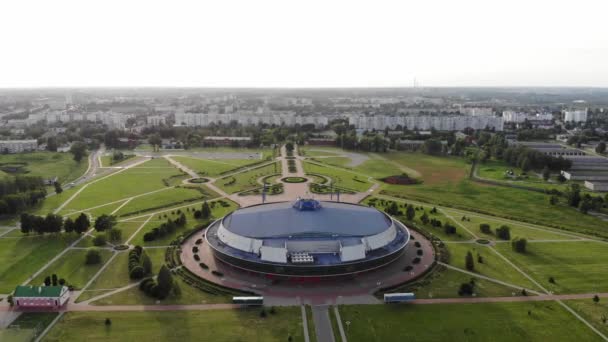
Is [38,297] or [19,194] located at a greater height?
[19,194]

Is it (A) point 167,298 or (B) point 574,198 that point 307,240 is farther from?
(B) point 574,198

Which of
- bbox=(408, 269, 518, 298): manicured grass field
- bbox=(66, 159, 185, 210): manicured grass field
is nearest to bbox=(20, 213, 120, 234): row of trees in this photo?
bbox=(66, 159, 185, 210): manicured grass field

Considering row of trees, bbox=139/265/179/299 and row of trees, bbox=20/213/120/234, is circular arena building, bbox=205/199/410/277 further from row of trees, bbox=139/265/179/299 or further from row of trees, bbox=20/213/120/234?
row of trees, bbox=20/213/120/234

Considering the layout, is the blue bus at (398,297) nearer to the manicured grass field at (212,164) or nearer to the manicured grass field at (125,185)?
the manicured grass field at (125,185)

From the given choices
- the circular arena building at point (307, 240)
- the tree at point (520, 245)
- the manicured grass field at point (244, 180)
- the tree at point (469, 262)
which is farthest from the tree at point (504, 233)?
the manicured grass field at point (244, 180)

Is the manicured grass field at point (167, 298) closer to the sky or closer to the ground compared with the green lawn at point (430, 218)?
closer to the ground

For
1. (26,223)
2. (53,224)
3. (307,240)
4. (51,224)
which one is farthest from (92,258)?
(307,240)
